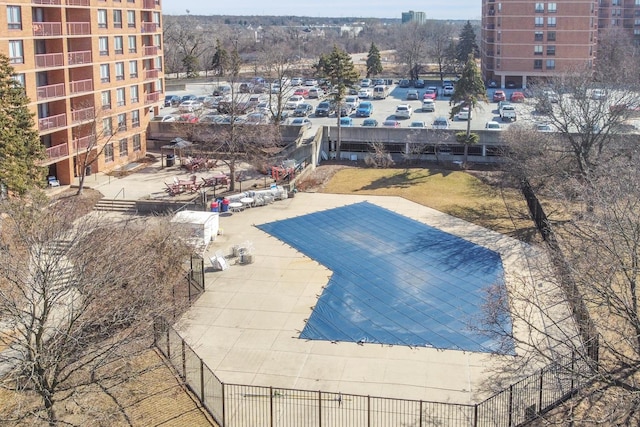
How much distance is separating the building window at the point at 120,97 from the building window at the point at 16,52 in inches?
407

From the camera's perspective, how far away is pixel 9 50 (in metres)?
39.0

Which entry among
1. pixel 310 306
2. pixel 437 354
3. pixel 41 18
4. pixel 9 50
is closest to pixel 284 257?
pixel 310 306

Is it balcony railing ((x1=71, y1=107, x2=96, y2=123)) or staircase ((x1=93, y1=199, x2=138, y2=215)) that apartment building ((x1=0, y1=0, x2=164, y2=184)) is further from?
staircase ((x1=93, y1=199, x2=138, y2=215))

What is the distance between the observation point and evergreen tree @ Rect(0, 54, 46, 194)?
32.2m

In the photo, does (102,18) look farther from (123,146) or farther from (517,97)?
(517,97)

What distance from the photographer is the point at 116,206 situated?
1587 inches

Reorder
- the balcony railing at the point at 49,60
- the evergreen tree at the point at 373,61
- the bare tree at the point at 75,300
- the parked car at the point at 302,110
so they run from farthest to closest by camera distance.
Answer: the evergreen tree at the point at 373,61, the parked car at the point at 302,110, the balcony railing at the point at 49,60, the bare tree at the point at 75,300

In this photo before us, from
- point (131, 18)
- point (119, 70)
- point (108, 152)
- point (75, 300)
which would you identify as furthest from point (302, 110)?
point (75, 300)

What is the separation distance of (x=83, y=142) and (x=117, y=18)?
10.4m

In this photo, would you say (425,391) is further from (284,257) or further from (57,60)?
(57,60)

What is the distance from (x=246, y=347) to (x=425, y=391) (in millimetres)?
6502

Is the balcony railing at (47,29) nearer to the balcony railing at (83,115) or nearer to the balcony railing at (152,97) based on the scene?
the balcony railing at (83,115)

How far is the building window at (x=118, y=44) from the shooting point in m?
49.4

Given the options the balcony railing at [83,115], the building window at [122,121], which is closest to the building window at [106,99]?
the building window at [122,121]
